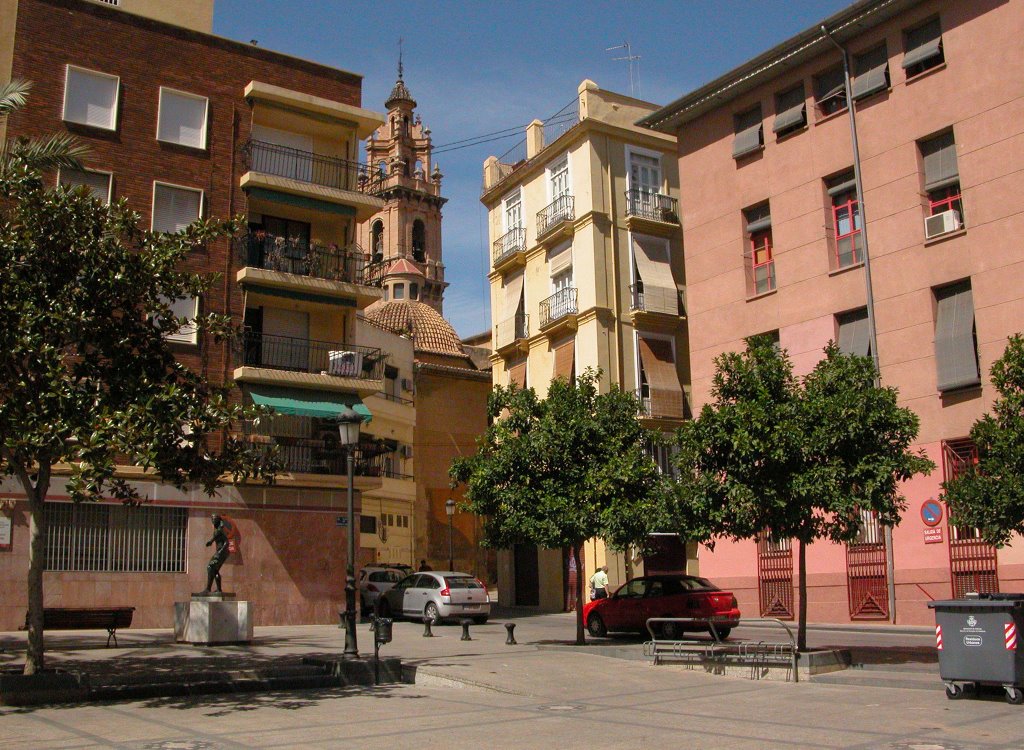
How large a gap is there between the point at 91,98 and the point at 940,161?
71.7ft

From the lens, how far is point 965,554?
2372cm

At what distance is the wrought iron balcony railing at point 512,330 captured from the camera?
1593 inches

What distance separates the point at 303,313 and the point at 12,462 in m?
16.4

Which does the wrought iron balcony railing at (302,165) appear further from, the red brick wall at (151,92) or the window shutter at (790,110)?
the window shutter at (790,110)

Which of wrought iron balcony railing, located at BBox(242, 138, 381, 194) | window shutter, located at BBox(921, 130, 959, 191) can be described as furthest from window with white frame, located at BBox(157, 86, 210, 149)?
window shutter, located at BBox(921, 130, 959, 191)

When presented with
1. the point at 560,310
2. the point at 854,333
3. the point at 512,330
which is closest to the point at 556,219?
the point at 560,310

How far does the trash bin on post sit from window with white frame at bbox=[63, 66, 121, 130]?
76.5 ft

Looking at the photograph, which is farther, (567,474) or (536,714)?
(567,474)

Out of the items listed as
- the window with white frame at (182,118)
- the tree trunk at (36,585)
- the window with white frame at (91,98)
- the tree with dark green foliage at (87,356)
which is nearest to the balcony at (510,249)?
the window with white frame at (182,118)

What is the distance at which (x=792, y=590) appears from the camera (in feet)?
91.9

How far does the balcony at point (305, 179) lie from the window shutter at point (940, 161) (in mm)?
15549

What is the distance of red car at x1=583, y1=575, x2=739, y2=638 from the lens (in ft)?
72.2

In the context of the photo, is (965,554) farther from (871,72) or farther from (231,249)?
(231,249)

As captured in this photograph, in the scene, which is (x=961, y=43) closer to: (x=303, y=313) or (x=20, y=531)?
(x=303, y=313)
